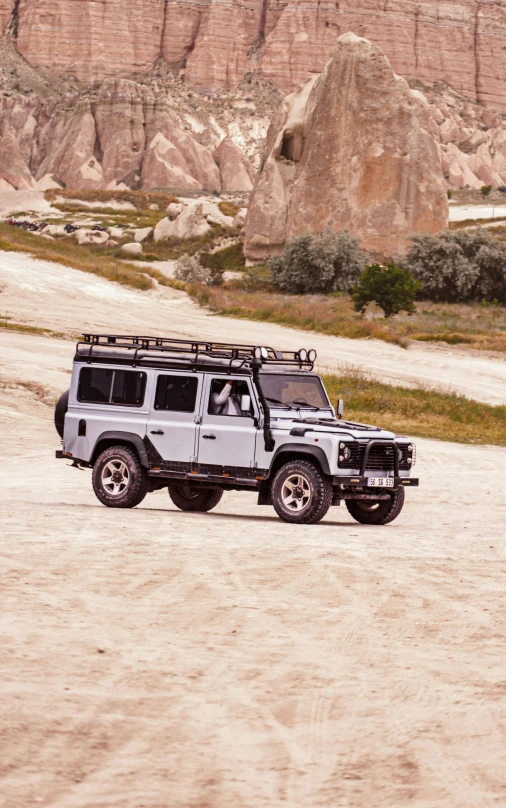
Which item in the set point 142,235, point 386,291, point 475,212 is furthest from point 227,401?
point 475,212

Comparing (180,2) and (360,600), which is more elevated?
(180,2)

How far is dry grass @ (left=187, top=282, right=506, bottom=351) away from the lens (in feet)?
148

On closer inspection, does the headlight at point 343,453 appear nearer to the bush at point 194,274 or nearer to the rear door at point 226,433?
the rear door at point 226,433

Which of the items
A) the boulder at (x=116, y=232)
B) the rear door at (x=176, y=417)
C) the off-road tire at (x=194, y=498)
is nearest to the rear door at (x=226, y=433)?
the rear door at (x=176, y=417)

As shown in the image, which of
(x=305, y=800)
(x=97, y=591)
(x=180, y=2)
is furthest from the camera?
(x=180, y=2)

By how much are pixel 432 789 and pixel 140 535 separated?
6.81 metres

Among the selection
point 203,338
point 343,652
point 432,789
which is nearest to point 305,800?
point 432,789

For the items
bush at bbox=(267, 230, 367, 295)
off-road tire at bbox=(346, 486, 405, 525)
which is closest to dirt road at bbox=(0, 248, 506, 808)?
off-road tire at bbox=(346, 486, 405, 525)

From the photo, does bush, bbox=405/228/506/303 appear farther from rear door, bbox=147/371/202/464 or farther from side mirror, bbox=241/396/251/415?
side mirror, bbox=241/396/251/415

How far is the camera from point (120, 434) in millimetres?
14438

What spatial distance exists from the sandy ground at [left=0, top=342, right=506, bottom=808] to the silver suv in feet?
2.46

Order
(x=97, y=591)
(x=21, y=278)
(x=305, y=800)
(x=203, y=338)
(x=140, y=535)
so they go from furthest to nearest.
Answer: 1. (x=21, y=278)
2. (x=203, y=338)
3. (x=140, y=535)
4. (x=97, y=591)
5. (x=305, y=800)

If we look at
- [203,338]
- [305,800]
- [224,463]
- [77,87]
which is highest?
[77,87]

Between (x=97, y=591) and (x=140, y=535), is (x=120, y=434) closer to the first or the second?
(x=140, y=535)
